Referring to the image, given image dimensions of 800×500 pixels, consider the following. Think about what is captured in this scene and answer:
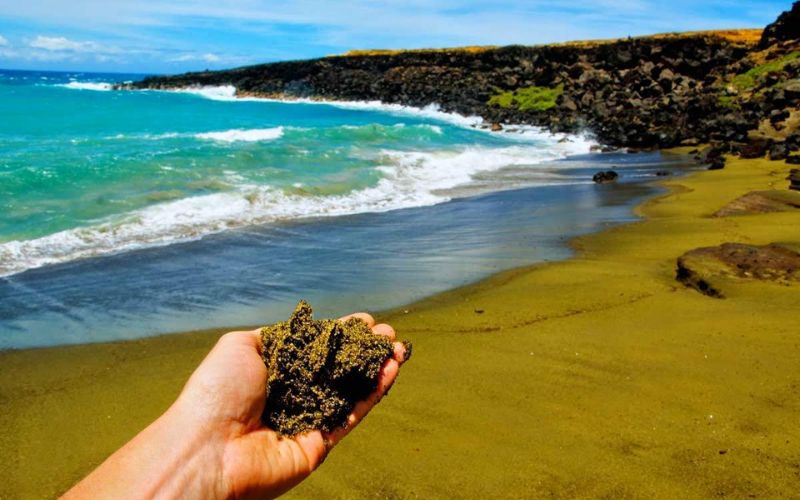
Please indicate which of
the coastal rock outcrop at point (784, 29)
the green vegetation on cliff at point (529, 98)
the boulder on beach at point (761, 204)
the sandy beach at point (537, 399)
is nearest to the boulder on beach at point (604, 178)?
the boulder on beach at point (761, 204)

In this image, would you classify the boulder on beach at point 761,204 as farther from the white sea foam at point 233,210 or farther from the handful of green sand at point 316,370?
the handful of green sand at point 316,370

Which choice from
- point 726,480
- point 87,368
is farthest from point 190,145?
point 726,480

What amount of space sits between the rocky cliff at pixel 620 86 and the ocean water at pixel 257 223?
16.5 ft

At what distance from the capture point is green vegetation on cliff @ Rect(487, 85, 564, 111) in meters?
44.3

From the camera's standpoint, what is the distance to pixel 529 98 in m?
47.9

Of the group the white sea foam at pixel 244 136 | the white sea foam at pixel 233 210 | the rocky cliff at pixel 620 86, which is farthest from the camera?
the white sea foam at pixel 244 136

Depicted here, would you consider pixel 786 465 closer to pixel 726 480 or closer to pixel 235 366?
pixel 726 480

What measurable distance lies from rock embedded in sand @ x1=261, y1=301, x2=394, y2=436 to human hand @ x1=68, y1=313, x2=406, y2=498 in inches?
2.0

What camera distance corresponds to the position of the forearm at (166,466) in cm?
215

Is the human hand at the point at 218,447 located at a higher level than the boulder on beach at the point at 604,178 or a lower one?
higher

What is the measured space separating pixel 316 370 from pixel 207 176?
1522cm

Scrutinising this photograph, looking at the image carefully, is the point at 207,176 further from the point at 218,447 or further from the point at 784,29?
the point at 784,29

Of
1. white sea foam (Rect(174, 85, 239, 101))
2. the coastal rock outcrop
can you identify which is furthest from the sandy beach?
white sea foam (Rect(174, 85, 239, 101))

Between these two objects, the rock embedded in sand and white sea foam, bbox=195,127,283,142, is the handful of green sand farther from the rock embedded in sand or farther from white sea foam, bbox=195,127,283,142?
white sea foam, bbox=195,127,283,142
